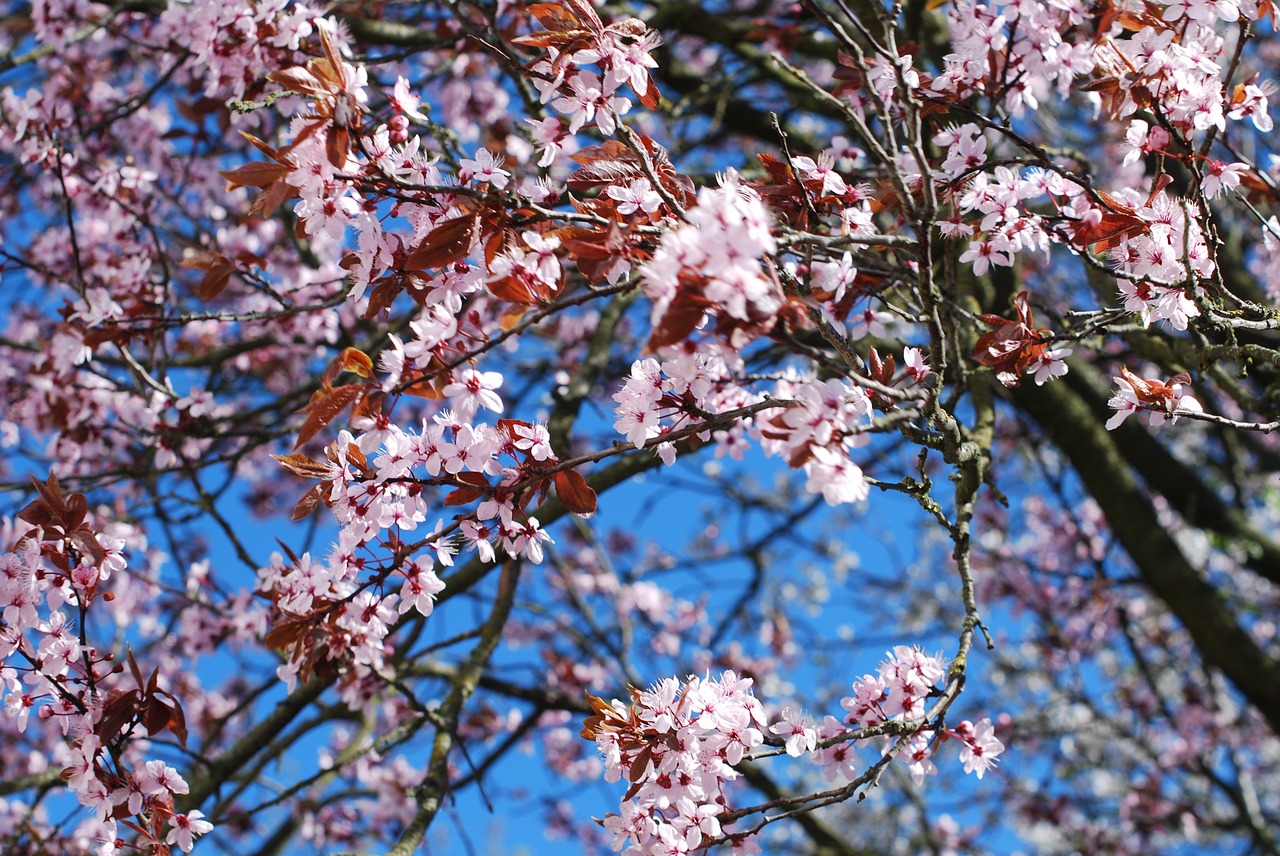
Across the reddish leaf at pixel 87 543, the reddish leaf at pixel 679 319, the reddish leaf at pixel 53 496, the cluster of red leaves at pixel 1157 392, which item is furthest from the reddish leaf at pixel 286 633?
the cluster of red leaves at pixel 1157 392

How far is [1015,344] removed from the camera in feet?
6.28

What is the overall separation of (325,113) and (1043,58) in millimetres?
1442

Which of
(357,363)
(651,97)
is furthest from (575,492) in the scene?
(651,97)

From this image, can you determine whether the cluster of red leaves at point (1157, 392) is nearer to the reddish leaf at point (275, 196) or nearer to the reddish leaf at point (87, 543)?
the reddish leaf at point (275, 196)

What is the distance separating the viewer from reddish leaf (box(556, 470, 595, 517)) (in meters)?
1.79

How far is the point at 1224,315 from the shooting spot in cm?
200

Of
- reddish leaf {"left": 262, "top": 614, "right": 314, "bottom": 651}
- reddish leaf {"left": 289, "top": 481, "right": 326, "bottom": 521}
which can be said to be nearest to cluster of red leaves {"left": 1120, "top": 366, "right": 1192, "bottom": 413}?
reddish leaf {"left": 289, "top": 481, "right": 326, "bottom": 521}

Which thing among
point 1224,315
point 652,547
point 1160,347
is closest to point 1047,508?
point 652,547

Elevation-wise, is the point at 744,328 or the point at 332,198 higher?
the point at 332,198

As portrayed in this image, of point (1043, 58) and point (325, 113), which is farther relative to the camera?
point (1043, 58)

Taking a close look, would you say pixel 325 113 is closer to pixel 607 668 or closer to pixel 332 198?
pixel 332 198

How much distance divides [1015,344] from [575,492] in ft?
A: 2.95

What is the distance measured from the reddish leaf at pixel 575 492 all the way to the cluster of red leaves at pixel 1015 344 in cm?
84

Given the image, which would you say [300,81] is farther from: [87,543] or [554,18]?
[87,543]
